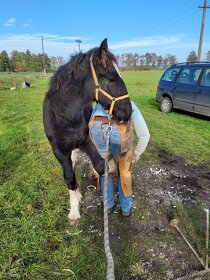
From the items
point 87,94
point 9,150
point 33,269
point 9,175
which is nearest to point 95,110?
point 87,94

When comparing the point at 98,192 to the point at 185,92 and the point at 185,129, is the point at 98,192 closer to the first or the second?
the point at 185,129

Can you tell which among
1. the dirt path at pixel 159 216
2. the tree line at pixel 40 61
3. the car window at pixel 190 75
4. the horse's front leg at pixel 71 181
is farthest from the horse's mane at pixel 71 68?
the tree line at pixel 40 61

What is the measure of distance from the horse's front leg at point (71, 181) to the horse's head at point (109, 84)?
3.14ft

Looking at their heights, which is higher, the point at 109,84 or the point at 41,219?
the point at 109,84

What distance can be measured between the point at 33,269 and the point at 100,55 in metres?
2.01

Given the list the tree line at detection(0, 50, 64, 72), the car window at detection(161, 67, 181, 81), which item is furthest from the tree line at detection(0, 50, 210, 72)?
the car window at detection(161, 67, 181, 81)

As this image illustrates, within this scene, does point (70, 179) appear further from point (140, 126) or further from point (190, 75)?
point (190, 75)

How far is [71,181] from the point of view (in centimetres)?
310

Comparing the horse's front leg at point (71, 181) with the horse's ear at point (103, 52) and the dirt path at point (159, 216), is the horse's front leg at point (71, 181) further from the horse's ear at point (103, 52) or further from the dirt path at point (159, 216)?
the horse's ear at point (103, 52)

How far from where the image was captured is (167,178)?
4184mm

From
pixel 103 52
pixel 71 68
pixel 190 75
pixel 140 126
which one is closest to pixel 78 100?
pixel 71 68

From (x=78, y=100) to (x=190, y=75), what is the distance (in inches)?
318

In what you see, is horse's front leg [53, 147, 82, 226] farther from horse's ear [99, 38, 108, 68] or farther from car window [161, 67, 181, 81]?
car window [161, 67, 181, 81]

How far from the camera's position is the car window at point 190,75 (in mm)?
9164
